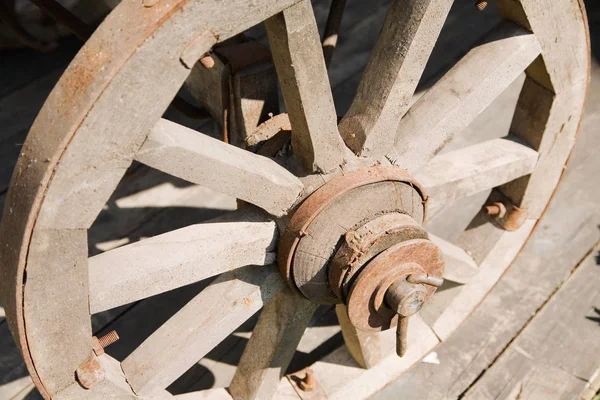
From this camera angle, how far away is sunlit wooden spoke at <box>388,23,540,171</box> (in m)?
1.58

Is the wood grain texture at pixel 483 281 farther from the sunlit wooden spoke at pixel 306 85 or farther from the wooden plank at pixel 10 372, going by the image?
the wooden plank at pixel 10 372

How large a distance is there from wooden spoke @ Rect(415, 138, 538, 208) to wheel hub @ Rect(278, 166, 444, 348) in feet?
0.81

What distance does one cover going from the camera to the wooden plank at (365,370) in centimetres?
196

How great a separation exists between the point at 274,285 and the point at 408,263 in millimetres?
302

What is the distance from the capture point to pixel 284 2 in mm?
1098

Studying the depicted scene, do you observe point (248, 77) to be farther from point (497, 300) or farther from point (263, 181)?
point (497, 300)

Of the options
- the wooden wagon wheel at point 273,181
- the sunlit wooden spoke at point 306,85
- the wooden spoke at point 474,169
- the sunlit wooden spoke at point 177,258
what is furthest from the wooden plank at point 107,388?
the wooden spoke at point 474,169

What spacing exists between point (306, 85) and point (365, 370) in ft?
3.34

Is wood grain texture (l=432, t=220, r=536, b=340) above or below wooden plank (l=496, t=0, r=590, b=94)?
below

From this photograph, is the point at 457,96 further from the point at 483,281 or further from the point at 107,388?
the point at 107,388

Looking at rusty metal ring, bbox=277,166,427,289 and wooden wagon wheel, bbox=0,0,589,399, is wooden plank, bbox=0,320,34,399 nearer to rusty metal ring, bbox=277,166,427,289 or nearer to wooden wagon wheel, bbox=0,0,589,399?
wooden wagon wheel, bbox=0,0,589,399

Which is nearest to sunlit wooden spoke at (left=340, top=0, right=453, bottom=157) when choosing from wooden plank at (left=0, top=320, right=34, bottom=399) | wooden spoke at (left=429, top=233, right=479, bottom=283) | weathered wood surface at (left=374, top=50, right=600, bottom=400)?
wooden spoke at (left=429, top=233, right=479, bottom=283)

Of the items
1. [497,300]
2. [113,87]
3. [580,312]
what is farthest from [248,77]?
[580,312]

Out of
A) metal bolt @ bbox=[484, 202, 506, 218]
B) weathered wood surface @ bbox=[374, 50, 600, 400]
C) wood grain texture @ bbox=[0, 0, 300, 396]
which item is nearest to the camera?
wood grain texture @ bbox=[0, 0, 300, 396]
